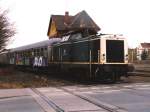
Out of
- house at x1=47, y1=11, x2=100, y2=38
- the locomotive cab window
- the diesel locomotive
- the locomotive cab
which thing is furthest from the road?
house at x1=47, y1=11, x2=100, y2=38

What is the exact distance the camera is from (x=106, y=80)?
89.0 feet

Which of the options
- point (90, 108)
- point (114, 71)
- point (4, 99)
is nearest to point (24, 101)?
point (4, 99)

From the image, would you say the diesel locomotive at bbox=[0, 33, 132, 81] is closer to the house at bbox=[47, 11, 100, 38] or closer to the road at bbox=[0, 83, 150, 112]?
the road at bbox=[0, 83, 150, 112]

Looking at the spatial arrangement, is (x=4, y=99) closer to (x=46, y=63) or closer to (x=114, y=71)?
(x=114, y=71)

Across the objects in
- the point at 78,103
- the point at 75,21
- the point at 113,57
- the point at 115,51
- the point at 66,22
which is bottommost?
the point at 78,103

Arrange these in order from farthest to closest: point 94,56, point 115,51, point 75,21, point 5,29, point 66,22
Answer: point 66,22 → point 75,21 → point 5,29 → point 115,51 → point 94,56

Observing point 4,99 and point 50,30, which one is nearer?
point 4,99

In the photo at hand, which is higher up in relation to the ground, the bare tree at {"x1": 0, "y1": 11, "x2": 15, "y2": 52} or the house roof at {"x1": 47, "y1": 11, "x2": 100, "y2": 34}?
the house roof at {"x1": 47, "y1": 11, "x2": 100, "y2": 34}

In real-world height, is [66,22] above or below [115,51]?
above

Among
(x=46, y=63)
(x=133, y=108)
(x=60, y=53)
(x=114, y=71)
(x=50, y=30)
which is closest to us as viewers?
(x=133, y=108)

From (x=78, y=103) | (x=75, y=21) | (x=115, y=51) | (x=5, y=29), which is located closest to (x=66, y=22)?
(x=75, y=21)

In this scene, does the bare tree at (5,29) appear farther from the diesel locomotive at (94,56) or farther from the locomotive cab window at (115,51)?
the locomotive cab window at (115,51)

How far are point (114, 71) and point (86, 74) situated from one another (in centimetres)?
200

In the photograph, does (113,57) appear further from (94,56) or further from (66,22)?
(66,22)
